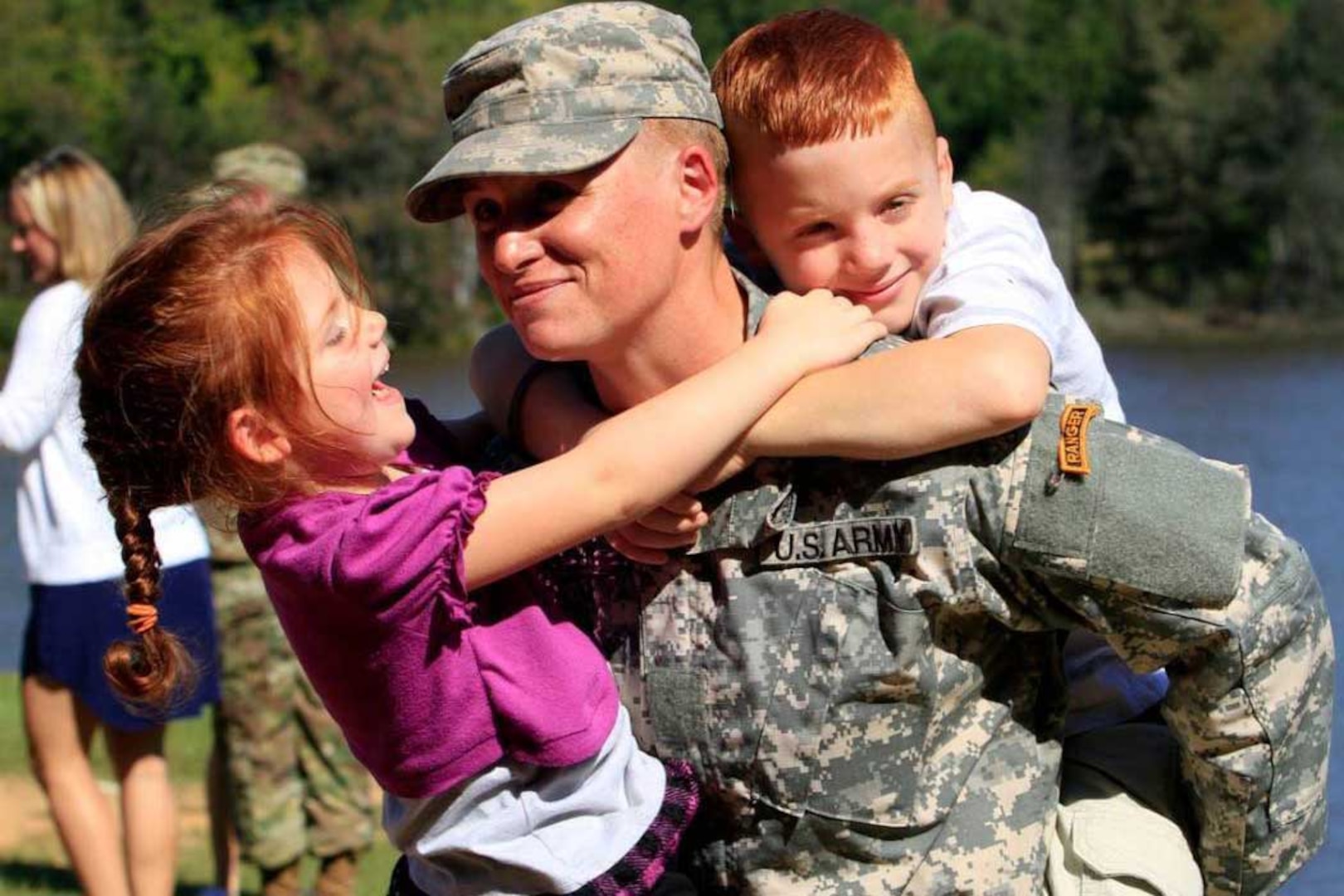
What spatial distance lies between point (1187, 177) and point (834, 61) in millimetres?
46719

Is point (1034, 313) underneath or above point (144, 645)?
above

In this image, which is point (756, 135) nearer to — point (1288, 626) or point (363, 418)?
point (363, 418)

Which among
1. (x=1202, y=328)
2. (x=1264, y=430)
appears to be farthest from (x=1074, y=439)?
(x=1202, y=328)

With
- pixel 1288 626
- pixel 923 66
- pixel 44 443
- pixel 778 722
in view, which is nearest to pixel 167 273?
pixel 778 722

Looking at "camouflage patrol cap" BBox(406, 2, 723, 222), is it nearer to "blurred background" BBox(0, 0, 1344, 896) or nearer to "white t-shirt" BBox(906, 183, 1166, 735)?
"white t-shirt" BBox(906, 183, 1166, 735)

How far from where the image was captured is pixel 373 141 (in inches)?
1842

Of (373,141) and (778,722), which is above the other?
(778,722)

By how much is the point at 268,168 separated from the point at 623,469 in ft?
15.2

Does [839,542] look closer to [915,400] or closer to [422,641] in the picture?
[915,400]

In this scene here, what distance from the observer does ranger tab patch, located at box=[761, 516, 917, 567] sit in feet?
8.96

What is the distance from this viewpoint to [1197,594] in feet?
8.73

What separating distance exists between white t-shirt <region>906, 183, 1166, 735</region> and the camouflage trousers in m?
3.88

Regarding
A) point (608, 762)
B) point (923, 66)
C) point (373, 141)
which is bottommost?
point (923, 66)

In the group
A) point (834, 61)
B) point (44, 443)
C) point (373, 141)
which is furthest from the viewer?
point (373, 141)
